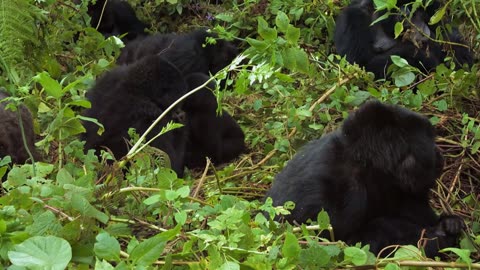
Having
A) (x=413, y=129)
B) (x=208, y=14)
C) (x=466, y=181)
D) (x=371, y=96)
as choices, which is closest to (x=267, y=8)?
(x=208, y=14)

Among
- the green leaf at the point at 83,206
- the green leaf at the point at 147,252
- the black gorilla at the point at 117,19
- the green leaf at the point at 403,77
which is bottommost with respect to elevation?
the black gorilla at the point at 117,19

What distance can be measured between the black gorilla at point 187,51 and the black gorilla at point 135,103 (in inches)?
59.1

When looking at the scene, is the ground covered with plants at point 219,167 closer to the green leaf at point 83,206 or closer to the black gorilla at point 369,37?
the green leaf at point 83,206

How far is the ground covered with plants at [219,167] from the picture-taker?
2025 mm

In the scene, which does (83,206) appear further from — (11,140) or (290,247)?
(11,140)

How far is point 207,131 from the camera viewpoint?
5.34 m

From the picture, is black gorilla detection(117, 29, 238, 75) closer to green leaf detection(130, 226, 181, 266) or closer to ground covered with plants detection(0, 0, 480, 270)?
ground covered with plants detection(0, 0, 480, 270)

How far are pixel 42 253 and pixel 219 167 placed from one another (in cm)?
351

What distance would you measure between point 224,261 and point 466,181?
8.17 feet

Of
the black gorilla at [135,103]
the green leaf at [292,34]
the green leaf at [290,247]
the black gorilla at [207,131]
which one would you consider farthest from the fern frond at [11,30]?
the green leaf at [290,247]

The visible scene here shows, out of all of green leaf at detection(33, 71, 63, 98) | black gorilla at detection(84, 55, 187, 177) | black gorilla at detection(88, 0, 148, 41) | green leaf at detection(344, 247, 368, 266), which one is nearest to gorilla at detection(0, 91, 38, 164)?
black gorilla at detection(84, 55, 187, 177)

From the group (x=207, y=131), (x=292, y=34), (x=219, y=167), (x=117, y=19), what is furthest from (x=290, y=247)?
(x=117, y=19)

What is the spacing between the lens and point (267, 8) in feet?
21.9

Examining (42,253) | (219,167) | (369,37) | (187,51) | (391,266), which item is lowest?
(219,167)
